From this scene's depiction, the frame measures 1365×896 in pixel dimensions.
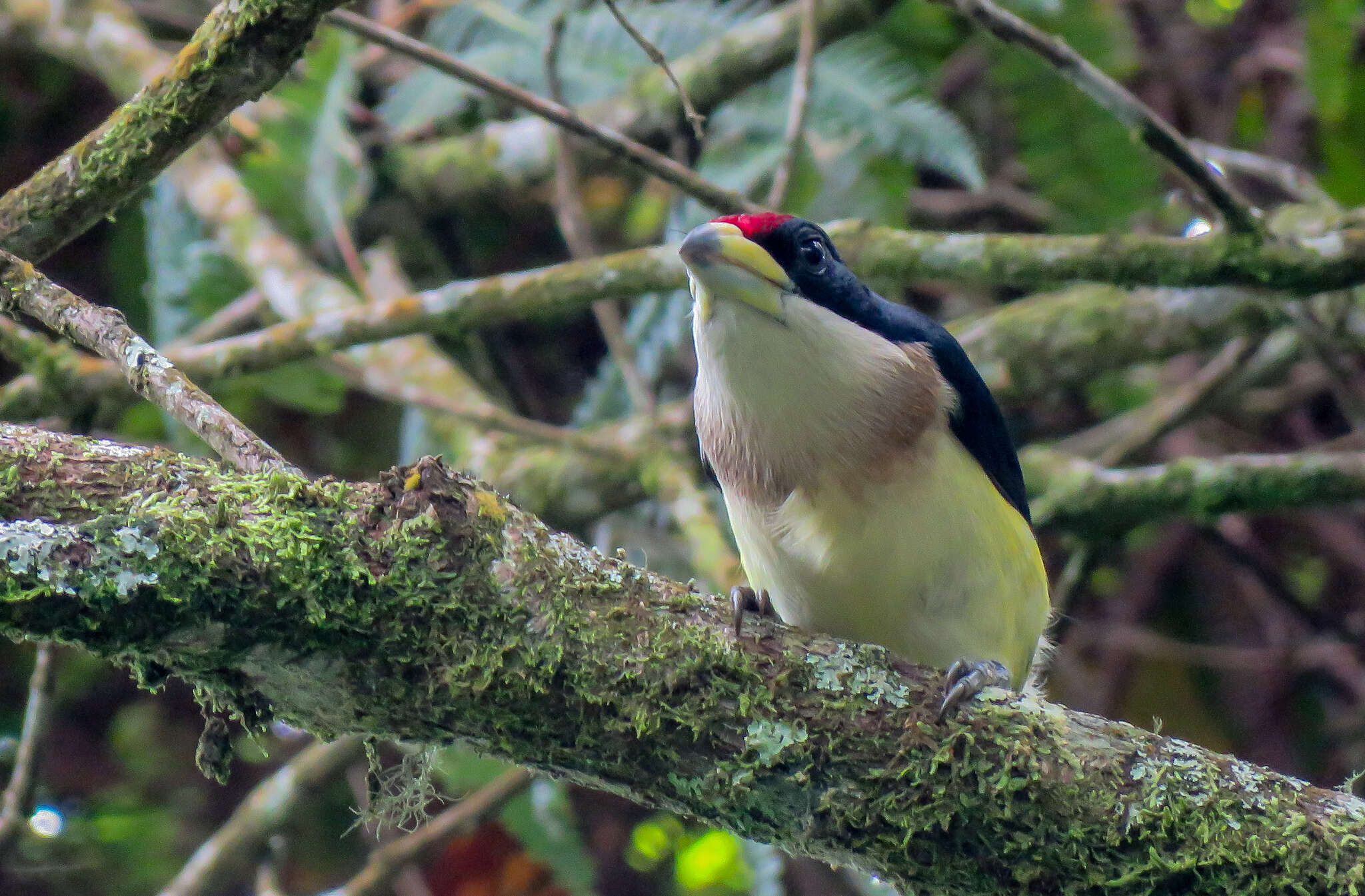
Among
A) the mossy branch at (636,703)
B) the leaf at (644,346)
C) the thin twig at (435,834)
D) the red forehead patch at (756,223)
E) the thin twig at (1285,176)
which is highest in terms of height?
the red forehead patch at (756,223)

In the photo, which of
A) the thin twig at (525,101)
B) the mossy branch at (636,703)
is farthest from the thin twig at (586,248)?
the mossy branch at (636,703)

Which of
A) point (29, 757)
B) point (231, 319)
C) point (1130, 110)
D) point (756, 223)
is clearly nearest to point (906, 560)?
point (756, 223)

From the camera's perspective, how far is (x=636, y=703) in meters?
2.20

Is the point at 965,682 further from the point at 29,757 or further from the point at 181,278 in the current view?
the point at 181,278

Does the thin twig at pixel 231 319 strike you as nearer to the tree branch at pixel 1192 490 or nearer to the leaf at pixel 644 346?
the leaf at pixel 644 346

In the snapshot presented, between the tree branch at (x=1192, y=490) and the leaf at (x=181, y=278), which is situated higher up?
the leaf at (x=181, y=278)

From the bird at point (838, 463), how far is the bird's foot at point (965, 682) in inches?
3.9

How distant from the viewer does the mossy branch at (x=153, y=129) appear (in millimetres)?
2543

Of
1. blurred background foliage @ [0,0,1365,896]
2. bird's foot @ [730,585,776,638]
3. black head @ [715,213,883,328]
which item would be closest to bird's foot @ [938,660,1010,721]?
bird's foot @ [730,585,776,638]

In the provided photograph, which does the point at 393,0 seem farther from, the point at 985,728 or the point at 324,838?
the point at 985,728

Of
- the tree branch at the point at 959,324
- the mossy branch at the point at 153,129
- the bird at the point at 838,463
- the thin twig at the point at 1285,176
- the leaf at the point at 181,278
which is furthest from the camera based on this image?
the leaf at the point at 181,278

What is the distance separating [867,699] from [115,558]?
1.26 m

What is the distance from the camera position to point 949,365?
324 centimetres

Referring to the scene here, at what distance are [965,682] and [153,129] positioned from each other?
1922 mm
